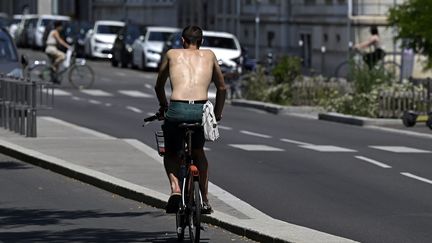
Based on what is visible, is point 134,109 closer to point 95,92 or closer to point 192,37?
point 95,92

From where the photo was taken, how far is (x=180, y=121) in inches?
467

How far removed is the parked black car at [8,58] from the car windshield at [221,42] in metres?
19.9

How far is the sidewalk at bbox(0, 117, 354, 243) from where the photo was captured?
12453mm

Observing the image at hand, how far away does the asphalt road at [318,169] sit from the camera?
13969 mm

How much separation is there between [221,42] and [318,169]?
1220 inches

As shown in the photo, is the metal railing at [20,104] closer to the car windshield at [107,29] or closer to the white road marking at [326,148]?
the white road marking at [326,148]

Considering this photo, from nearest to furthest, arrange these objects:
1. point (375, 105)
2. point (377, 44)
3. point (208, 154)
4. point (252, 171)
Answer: point (252, 171) → point (208, 154) → point (375, 105) → point (377, 44)

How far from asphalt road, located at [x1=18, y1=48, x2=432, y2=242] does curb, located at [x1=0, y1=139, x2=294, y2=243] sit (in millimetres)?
808

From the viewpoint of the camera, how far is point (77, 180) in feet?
56.7

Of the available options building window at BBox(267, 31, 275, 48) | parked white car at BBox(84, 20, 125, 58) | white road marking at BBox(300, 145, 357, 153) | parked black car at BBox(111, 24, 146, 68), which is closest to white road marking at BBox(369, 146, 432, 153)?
white road marking at BBox(300, 145, 357, 153)

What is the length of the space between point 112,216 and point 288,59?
22.2 metres

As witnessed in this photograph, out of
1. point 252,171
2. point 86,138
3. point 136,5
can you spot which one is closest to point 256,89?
point 86,138

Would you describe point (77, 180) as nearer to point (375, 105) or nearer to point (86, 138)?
point (86, 138)

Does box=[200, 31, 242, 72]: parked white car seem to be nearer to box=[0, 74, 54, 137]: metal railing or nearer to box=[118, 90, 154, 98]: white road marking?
box=[118, 90, 154, 98]: white road marking
